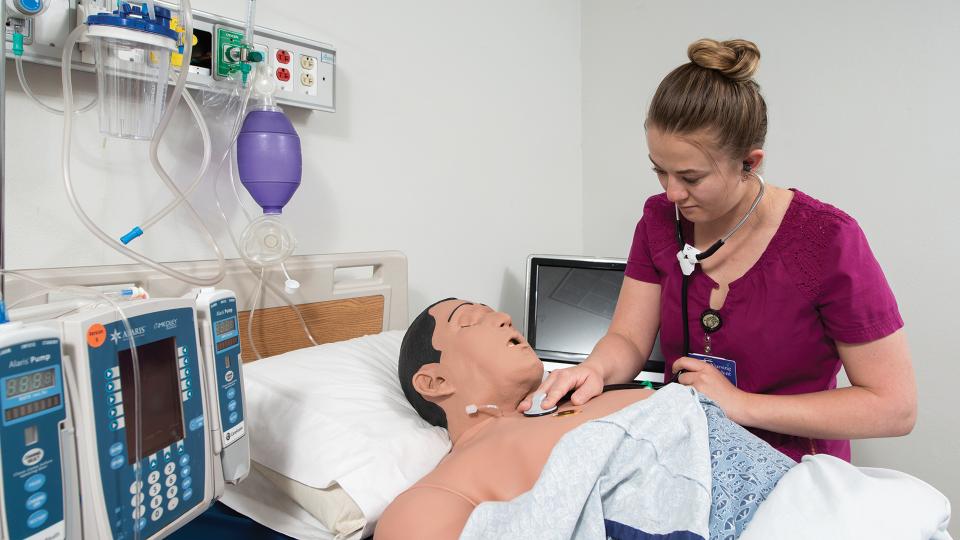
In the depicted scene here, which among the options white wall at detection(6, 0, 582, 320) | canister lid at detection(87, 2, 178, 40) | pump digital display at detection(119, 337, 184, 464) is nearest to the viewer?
pump digital display at detection(119, 337, 184, 464)

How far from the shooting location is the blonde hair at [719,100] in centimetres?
122

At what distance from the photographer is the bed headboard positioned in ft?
4.17

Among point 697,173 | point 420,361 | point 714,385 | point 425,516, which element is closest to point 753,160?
point 697,173

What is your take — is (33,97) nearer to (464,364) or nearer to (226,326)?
(226,326)

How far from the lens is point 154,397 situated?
827mm

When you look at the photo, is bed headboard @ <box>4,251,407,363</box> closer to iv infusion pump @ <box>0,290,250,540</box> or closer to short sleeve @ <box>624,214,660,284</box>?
iv infusion pump @ <box>0,290,250,540</box>

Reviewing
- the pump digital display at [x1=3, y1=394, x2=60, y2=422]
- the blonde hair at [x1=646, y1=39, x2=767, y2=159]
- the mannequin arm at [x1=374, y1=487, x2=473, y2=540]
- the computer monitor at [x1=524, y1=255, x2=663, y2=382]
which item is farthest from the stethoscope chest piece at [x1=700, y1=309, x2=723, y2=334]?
the pump digital display at [x1=3, y1=394, x2=60, y2=422]

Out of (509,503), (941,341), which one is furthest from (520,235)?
(509,503)

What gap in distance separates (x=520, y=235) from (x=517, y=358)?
1.22 metres

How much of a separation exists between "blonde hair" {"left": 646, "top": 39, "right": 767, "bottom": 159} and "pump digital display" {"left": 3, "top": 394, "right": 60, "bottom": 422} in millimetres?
1082

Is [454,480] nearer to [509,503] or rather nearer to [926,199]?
[509,503]

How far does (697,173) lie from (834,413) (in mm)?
518

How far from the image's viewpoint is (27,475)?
25.7 inches

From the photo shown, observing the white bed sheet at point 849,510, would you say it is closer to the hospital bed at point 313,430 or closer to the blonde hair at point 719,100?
the hospital bed at point 313,430
